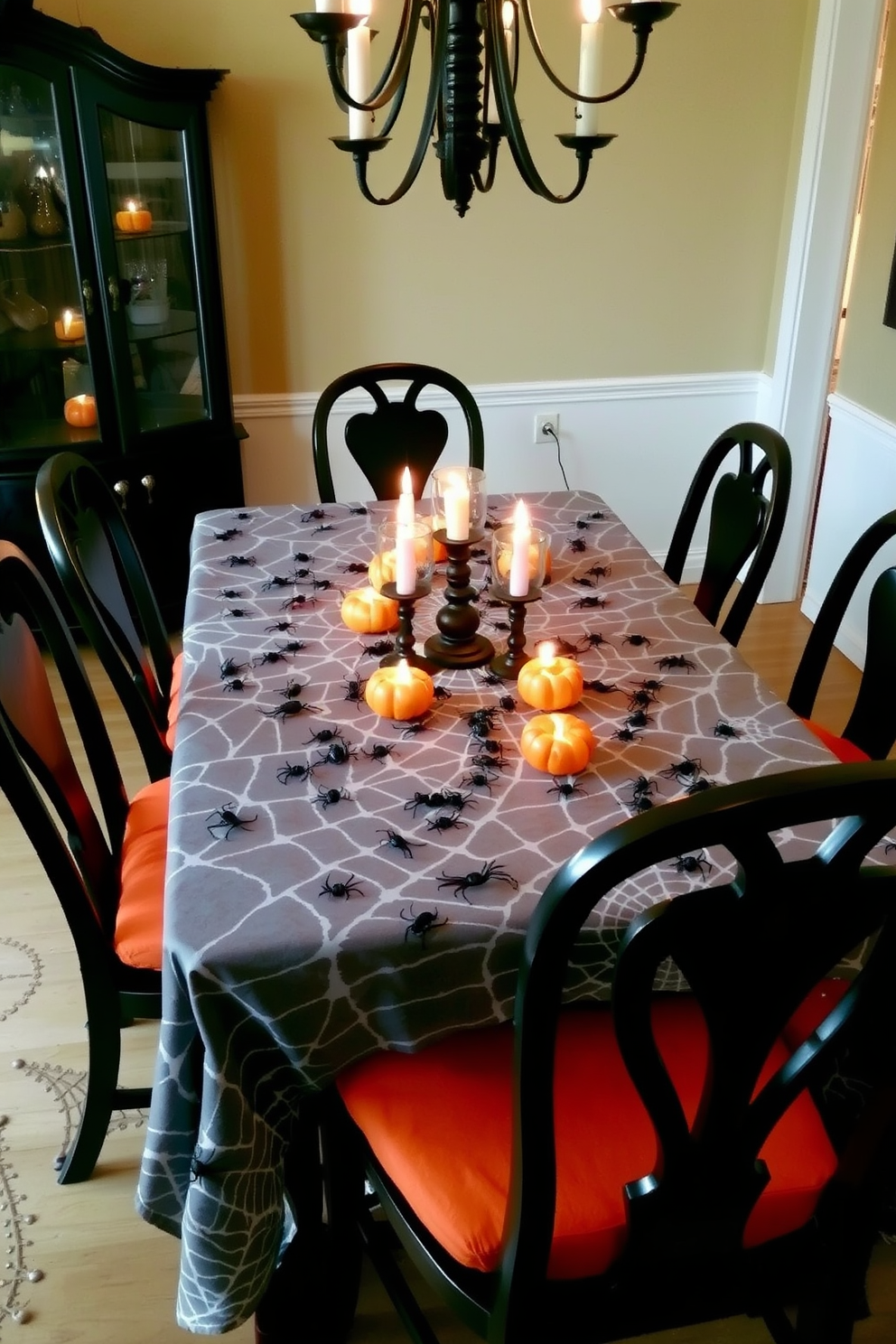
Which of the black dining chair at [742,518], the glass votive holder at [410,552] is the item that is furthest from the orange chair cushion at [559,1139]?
the black dining chair at [742,518]

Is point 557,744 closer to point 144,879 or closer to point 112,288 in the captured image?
point 144,879

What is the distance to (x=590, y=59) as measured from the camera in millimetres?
1387

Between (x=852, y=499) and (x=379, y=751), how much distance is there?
2.29 meters

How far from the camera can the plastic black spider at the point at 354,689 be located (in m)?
1.52

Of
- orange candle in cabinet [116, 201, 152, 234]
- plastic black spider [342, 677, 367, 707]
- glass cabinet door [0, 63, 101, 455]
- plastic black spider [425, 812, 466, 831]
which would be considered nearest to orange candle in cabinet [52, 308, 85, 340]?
glass cabinet door [0, 63, 101, 455]

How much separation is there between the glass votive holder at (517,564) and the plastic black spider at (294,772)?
14.2 inches

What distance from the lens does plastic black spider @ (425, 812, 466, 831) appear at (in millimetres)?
1240

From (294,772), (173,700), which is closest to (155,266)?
(173,700)

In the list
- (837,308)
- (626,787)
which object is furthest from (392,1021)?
(837,308)

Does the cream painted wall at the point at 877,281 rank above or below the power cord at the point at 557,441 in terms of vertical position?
above

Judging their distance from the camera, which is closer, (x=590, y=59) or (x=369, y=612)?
(x=590, y=59)

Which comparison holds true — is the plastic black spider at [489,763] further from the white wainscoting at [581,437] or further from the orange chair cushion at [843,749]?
the white wainscoting at [581,437]

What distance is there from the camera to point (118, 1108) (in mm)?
1599

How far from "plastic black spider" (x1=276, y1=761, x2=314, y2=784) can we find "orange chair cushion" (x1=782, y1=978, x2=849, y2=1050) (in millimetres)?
641
